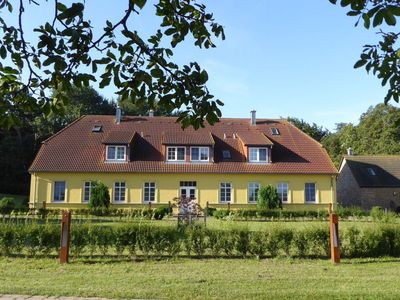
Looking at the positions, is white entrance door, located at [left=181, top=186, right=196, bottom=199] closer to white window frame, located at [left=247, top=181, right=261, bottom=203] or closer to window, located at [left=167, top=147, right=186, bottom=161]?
window, located at [left=167, top=147, right=186, bottom=161]

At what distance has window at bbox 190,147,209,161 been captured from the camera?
112 feet

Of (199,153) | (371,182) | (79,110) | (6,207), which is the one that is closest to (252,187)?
(199,153)

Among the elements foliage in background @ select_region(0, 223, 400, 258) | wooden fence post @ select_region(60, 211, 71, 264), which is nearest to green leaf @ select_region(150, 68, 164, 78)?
wooden fence post @ select_region(60, 211, 71, 264)

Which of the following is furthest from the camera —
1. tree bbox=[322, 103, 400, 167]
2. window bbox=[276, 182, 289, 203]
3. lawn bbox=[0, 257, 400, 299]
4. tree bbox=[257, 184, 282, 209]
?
tree bbox=[322, 103, 400, 167]

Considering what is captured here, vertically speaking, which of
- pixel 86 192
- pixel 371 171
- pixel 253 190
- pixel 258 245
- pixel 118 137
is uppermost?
pixel 118 137

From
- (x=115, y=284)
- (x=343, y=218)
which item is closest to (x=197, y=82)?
(x=115, y=284)

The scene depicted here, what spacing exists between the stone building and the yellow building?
8.29 metres

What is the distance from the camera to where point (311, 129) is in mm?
64750

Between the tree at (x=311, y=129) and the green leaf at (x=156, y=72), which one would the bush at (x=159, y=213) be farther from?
the tree at (x=311, y=129)

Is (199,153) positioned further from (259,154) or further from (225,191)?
(259,154)

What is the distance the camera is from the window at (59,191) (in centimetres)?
3241

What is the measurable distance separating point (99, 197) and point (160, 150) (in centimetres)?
664

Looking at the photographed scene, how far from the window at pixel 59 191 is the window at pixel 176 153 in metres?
8.31

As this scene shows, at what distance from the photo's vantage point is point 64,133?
3594 centimetres
